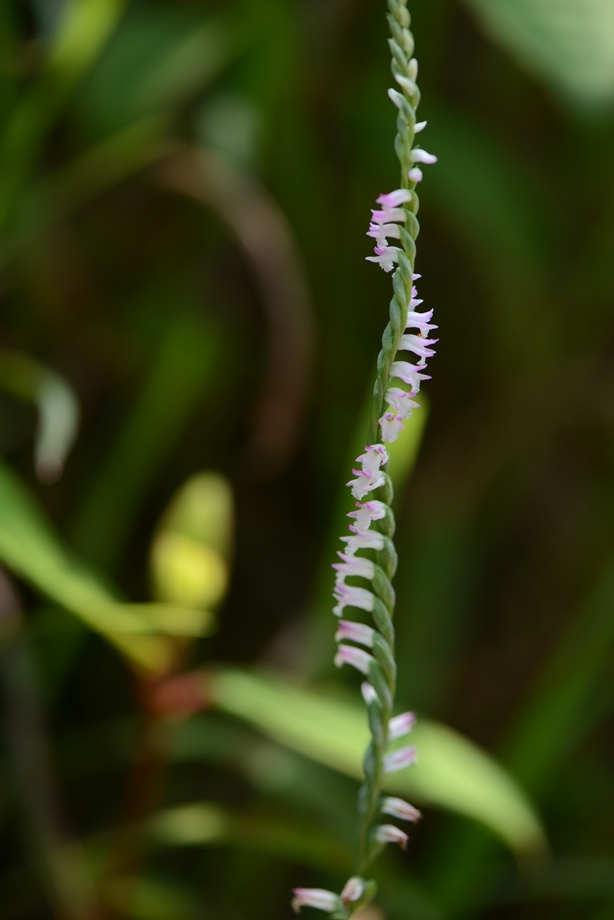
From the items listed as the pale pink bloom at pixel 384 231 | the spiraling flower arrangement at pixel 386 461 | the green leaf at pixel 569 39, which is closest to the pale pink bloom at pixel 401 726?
the spiraling flower arrangement at pixel 386 461

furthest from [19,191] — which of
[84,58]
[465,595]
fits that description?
[465,595]

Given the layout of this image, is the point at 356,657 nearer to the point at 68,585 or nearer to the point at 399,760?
the point at 399,760

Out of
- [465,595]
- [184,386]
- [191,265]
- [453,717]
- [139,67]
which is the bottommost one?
[453,717]

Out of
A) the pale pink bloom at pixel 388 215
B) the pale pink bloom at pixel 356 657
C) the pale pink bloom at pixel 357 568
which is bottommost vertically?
the pale pink bloom at pixel 356 657

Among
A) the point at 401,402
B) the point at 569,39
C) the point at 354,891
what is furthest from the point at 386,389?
the point at 569,39

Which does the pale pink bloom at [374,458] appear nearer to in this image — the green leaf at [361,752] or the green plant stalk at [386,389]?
the green plant stalk at [386,389]

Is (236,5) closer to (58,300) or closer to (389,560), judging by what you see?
(58,300)

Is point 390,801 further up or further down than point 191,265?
further down
